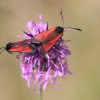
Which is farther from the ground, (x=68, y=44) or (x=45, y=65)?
(x=68, y=44)

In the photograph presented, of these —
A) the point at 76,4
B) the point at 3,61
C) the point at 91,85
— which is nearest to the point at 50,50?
the point at 91,85

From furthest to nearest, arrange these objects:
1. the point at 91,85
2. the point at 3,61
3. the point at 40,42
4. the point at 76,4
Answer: the point at 76,4 < the point at 3,61 < the point at 91,85 < the point at 40,42

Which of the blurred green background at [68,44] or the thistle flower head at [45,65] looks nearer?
the thistle flower head at [45,65]

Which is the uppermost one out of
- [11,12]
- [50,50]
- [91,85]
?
[11,12]

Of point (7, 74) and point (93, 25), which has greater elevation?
point (93, 25)

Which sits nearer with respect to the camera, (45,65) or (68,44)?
(45,65)

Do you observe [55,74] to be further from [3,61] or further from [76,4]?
[76,4]

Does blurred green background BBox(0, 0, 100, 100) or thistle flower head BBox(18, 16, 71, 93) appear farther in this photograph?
blurred green background BBox(0, 0, 100, 100)

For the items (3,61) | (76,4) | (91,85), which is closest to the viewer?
(91,85)
